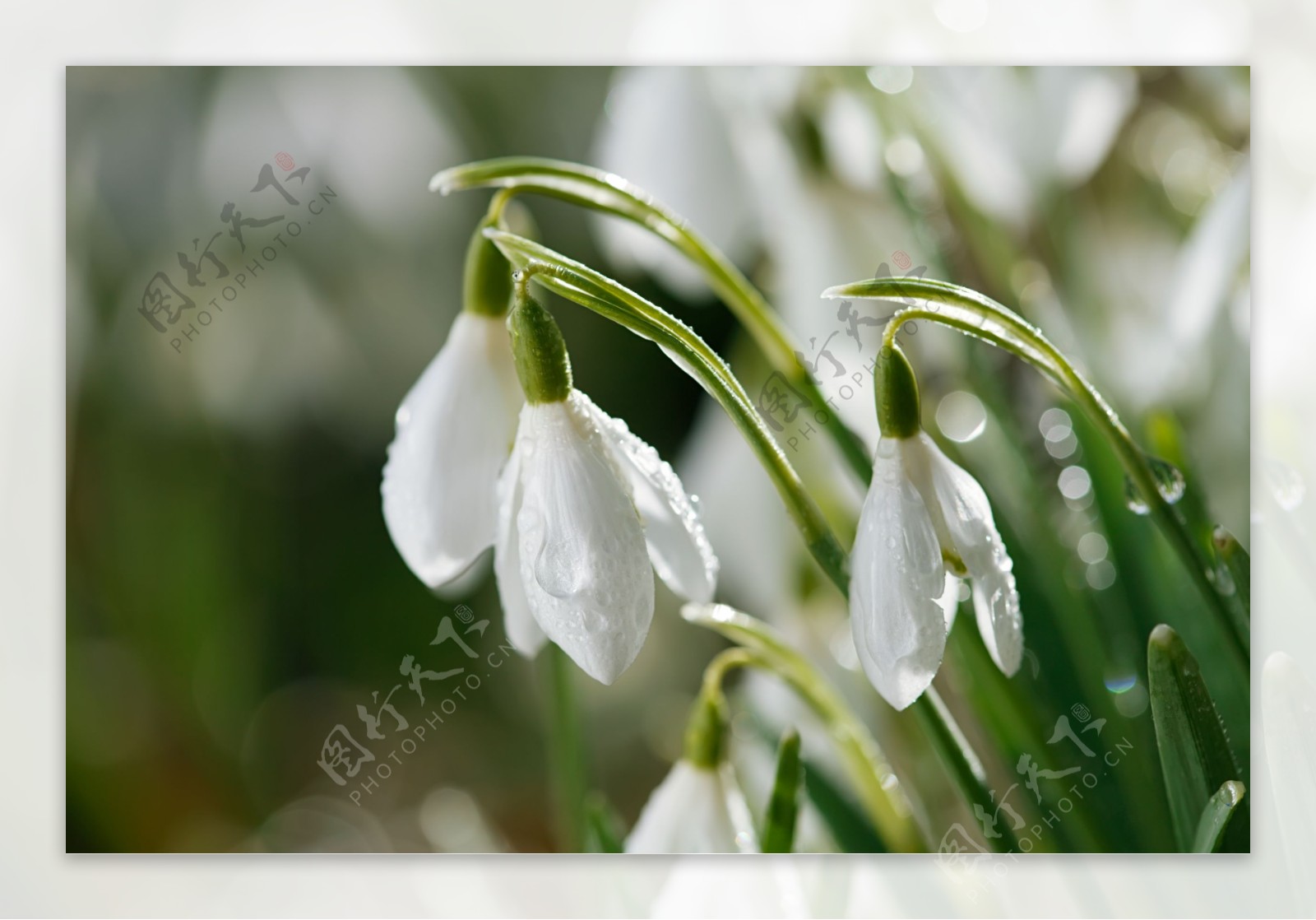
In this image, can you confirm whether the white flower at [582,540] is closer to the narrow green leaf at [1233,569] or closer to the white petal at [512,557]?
the white petal at [512,557]

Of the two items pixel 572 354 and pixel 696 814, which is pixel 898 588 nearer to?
pixel 696 814

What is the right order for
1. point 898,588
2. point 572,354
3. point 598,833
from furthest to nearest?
point 572,354 < point 598,833 < point 898,588

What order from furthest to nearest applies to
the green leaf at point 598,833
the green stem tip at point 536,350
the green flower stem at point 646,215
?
the green leaf at point 598,833 → the green flower stem at point 646,215 → the green stem tip at point 536,350

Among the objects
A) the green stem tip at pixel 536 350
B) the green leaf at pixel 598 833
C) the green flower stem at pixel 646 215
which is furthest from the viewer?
the green leaf at pixel 598 833

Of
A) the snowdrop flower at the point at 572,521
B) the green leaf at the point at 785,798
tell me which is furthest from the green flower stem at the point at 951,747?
the snowdrop flower at the point at 572,521

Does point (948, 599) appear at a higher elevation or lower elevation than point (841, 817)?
higher

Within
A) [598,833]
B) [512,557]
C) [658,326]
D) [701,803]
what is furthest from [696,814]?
[658,326]
